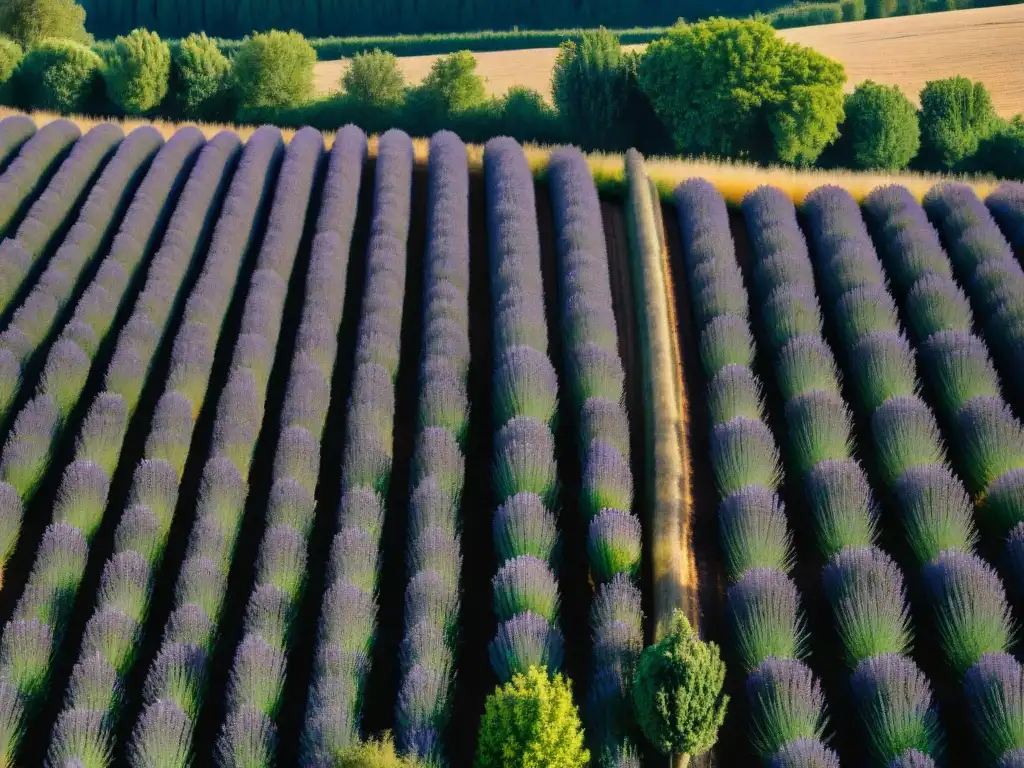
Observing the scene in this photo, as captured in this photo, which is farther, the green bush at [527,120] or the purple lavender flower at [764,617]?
the green bush at [527,120]

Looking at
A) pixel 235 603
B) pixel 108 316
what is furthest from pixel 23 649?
pixel 108 316

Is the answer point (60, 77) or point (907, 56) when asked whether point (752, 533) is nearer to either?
point (60, 77)

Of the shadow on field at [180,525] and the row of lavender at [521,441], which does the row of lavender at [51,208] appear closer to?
the shadow on field at [180,525]

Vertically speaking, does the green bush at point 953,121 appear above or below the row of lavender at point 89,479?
above

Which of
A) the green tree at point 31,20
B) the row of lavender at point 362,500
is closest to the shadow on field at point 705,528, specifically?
the row of lavender at point 362,500

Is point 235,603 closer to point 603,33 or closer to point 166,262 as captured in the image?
point 166,262

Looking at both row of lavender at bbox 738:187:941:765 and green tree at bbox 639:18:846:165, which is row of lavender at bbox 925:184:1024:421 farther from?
green tree at bbox 639:18:846:165
